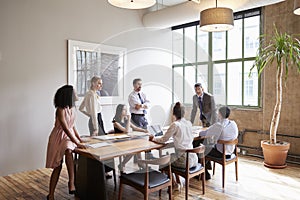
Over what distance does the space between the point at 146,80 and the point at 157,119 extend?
3.23ft

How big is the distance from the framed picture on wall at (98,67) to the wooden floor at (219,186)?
5.31 feet

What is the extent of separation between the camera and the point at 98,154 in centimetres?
254

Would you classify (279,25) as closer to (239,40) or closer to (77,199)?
(239,40)

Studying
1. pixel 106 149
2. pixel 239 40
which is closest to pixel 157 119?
pixel 239 40

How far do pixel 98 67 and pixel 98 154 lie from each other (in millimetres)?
2904

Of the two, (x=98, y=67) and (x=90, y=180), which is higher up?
(x=98, y=67)

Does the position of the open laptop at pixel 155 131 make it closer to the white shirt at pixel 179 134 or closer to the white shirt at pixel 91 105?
the white shirt at pixel 179 134

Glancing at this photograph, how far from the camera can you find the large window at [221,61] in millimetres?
5320

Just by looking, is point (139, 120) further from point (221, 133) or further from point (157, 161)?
point (157, 161)

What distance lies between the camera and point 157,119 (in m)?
6.54

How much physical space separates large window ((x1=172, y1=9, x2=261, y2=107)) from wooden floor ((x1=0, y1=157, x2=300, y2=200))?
163cm

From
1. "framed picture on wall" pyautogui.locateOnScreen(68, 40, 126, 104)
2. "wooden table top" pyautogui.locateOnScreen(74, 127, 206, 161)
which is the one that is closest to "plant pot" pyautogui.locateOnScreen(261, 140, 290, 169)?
"wooden table top" pyautogui.locateOnScreen(74, 127, 206, 161)

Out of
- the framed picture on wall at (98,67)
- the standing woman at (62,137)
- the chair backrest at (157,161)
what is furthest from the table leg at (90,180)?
the framed picture on wall at (98,67)

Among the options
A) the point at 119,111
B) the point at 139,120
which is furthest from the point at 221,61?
the point at 119,111
